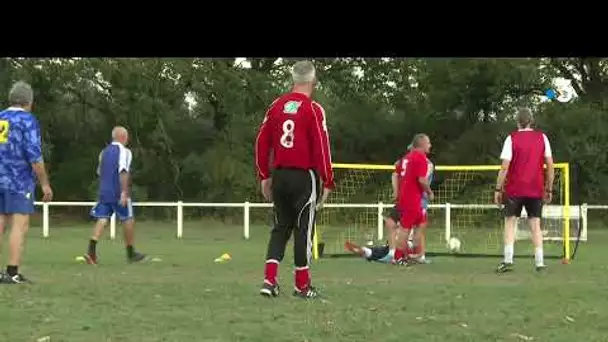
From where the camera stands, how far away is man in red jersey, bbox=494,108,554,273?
417 inches

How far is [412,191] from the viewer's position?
12062 mm

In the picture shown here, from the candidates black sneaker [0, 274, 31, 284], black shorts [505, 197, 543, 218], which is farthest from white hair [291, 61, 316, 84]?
black shorts [505, 197, 543, 218]

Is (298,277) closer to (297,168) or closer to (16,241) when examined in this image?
(297,168)

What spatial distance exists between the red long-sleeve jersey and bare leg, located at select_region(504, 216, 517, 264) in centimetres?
386

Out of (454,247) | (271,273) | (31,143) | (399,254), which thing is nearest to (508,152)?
(399,254)

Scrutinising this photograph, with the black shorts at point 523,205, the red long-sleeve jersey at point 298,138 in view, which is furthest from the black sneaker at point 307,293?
the black shorts at point 523,205

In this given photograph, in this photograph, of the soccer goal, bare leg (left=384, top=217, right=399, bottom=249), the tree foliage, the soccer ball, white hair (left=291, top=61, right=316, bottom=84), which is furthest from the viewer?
the tree foliage

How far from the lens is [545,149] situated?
10.8 meters

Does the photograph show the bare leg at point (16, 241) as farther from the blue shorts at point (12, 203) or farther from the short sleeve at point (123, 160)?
the short sleeve at point (123, 160)

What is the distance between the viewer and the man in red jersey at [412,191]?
1174cm

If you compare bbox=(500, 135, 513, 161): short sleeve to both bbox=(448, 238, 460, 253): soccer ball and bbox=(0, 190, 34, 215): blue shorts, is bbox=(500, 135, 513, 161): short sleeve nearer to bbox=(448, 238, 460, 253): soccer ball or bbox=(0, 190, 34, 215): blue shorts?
bbox=(448, 238, 460, 253): soccer ball

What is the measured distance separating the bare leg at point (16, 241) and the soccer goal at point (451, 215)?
557 cm

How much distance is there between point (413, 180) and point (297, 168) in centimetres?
488
